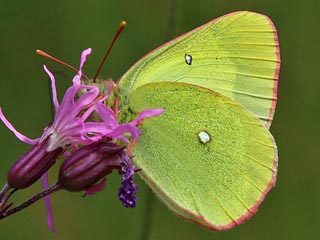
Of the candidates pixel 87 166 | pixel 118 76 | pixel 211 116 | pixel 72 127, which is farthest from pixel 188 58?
pixel 118 76

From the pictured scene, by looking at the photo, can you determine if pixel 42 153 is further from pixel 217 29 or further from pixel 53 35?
pixel 53 35

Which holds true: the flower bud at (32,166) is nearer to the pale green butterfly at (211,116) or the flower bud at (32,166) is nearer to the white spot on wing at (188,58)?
the pale green butterfly at (211,116)

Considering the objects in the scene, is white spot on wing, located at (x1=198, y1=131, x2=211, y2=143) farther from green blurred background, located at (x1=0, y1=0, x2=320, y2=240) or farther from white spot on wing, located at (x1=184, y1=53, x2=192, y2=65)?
green blurred background, located at (x1=0, y1=0, x2=320, y2=240)

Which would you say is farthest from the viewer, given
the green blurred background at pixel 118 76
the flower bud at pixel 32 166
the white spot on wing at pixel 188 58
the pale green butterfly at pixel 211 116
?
the green blurred background at pixel 118 76

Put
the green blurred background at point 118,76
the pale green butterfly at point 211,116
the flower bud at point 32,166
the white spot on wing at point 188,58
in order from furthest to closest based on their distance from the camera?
the green blurred background at point 118,76
the white spot on wing at point 188,58
the pale green butterfly at point 211,116
the flower bud at point 32,166

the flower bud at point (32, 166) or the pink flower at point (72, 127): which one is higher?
the pink flower at point (72, 127)

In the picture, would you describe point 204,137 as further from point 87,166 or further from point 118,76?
point 118,76

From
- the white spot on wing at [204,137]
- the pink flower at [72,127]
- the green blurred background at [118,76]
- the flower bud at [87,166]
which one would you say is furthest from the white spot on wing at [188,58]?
the green blurred background at [118,76]

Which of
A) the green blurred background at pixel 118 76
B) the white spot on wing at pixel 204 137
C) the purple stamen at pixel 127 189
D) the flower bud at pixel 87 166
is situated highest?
the flower bud at pixel 87 166
